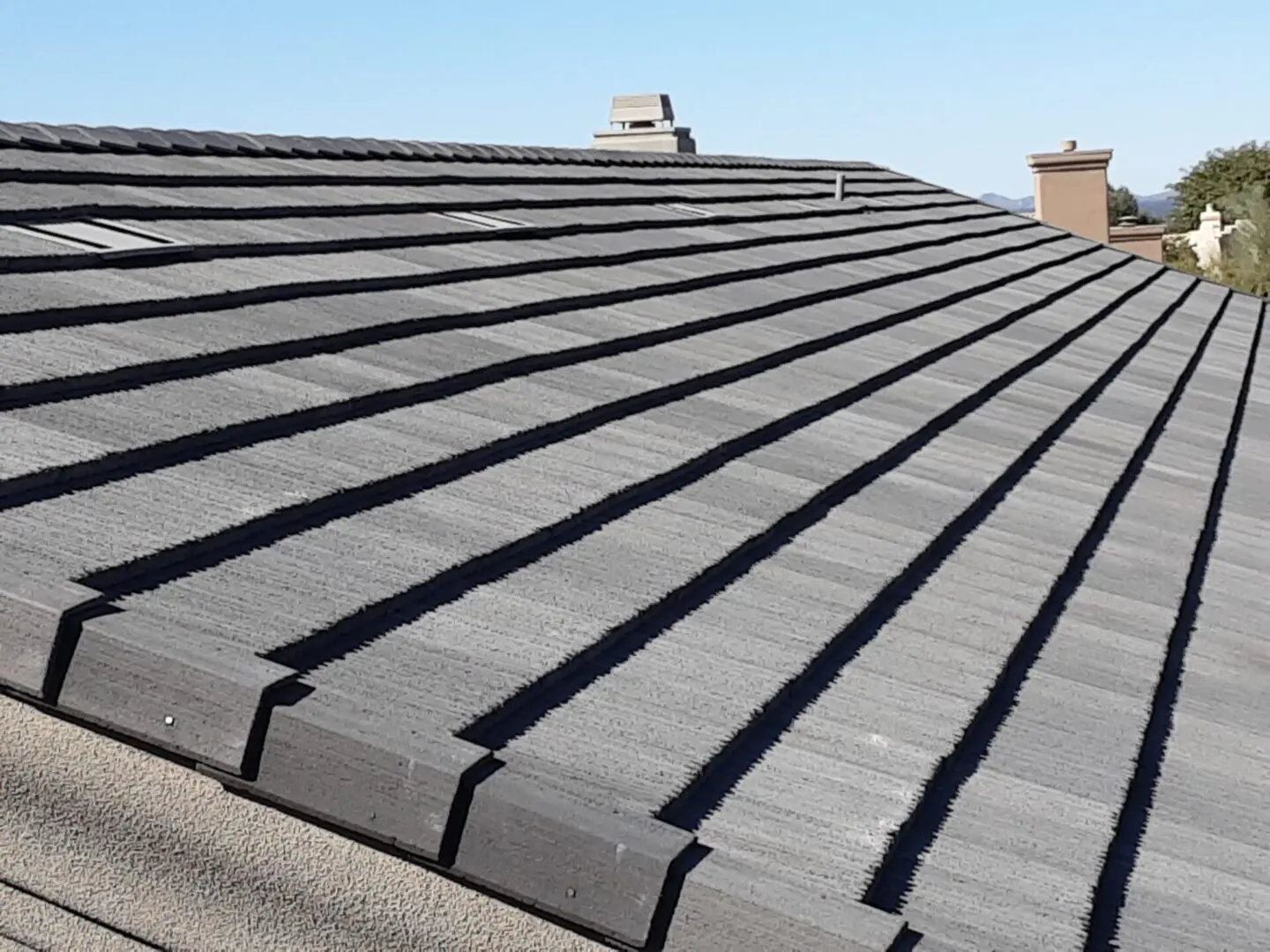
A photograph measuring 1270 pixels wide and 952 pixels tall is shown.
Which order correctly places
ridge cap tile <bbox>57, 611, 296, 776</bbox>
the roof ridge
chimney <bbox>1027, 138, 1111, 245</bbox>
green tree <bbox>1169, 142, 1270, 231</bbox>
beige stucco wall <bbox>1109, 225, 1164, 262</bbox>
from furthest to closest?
green tree <bbox>1169, 142, 1270, 231</bbox>
beige stucco wall <bbox>1109, 225, 1164, 262</bbox>
chimney <bbox>1027, 138, 1111, 245</bbox>
the roof ridge
ridge cap tile <bbox>57, 611, 296, 776</bbox>

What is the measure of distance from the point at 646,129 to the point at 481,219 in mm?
8439

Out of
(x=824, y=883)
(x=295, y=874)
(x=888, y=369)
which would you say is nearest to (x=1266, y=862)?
(x=824, y=883)

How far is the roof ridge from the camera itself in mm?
4797

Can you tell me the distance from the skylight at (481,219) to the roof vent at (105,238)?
68.4 inches

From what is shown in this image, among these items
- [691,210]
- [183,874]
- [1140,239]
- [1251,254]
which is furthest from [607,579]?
[1251,254]

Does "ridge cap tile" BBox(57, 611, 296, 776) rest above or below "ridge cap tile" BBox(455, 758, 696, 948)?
above

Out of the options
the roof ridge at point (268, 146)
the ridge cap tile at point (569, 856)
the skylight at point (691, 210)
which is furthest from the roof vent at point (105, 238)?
the skylight at point (691, 210)

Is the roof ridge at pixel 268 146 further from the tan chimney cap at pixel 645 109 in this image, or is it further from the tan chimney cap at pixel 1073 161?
the tan chimney cap at pixel 1073 161

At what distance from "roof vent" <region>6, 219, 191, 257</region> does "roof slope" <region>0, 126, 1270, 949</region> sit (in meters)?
0.04

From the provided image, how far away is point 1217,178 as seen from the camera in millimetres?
56531

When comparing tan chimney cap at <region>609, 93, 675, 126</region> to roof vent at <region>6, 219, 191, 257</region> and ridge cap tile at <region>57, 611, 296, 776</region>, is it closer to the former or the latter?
roof vent at <region>6, 219, 191, 257</region>

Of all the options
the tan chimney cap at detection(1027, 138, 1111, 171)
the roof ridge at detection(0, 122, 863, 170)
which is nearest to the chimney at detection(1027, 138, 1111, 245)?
the tan chimney cap at detection(1027, 138, 1111, 171)

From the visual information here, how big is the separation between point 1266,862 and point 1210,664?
1021 mm

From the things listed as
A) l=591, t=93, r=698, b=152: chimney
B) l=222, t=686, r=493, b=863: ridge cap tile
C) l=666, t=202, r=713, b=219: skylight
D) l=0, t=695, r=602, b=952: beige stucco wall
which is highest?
l=591, t=93, r=698, b=152: chimney
